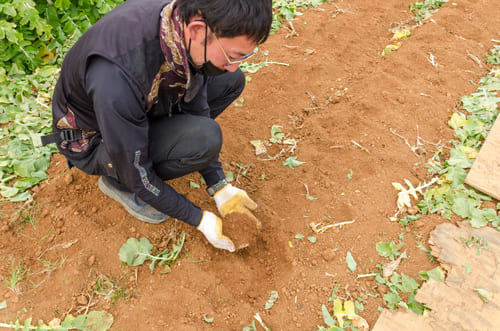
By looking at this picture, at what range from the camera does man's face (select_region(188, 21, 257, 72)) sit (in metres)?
Answer: 1.28

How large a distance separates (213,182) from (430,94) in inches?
77.1

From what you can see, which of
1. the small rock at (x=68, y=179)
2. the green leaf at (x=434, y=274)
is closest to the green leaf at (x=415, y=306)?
the green leaf at (x=434, y=274)

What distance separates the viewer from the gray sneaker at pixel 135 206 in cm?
204

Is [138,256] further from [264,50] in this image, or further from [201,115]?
[264,50]

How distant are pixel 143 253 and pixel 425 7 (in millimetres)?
4024

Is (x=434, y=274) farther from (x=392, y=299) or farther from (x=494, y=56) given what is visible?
(x=494, y=56)

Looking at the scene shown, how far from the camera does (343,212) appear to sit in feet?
6.88

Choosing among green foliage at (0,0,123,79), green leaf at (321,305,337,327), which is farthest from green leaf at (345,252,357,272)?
green foliage at (0,0,123,79)

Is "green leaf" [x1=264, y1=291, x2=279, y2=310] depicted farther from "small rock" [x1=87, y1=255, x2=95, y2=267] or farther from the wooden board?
the wooden board

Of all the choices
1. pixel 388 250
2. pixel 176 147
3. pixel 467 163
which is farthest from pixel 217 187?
pixel 467 163

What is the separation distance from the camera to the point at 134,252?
6.27 ft

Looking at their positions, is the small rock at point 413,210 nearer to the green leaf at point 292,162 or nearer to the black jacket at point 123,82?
the green leaf at point 292,162

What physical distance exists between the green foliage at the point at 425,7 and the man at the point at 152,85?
3172 millimetres

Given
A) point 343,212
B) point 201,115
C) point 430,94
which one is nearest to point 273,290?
point 343,212
